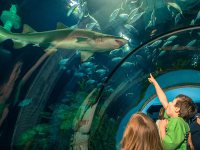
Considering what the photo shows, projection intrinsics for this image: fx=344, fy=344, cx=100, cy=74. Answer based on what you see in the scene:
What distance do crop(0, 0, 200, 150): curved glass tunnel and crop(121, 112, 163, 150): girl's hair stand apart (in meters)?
1.55

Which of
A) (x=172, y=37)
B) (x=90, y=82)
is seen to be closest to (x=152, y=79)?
(x=172, y=37)

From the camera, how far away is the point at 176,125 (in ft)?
11.4

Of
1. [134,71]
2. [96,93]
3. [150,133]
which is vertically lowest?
[150,133]

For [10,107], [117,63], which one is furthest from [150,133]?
[10,107]

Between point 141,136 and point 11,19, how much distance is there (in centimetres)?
Answer: 205

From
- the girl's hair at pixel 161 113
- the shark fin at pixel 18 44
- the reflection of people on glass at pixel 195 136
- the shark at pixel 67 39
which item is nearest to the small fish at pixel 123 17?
the shark at pixel 67 39

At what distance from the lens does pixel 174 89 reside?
439 cm

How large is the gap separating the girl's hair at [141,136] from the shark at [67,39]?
1506 mm

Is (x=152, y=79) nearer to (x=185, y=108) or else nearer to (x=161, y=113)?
(x=161, y=113)

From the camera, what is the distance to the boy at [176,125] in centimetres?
342

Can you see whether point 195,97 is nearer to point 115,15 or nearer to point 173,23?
point 173,23

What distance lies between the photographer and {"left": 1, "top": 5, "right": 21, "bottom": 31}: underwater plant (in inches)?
147

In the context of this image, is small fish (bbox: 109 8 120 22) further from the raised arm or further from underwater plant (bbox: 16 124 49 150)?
underwater plant (bbox: 16 124 49 150)

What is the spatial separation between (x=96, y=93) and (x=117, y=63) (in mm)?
458
